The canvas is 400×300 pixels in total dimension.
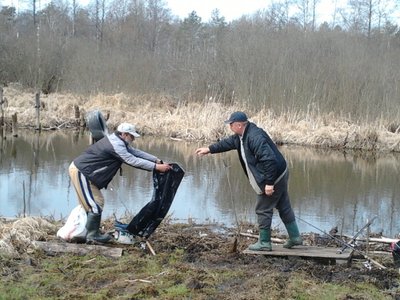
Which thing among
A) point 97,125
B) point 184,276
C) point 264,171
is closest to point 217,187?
point 97,125

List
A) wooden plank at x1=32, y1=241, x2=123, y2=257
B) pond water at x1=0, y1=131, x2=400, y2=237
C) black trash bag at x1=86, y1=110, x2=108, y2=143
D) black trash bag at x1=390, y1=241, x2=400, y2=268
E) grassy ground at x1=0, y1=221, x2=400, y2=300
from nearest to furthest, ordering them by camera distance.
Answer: grassy ground at x1=0, y1=221, x2=400, y2=300 < black trash bag at x1=390, y1=241, x2=400, y2=268 < wooden plank at x1=32, y1=241, x2=123, y2=257 < black trash bag at x1=86, y1=110, x2=108, y2=143 < pond water at x1=0, y1=131, x2=400, y2=237

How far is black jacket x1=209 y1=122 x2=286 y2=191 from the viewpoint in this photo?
6934 millimetres

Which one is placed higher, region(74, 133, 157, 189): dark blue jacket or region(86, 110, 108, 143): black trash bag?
region(86, 110, 108, 143): black trash bag

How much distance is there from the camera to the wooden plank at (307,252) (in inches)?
275

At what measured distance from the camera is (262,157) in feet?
22.8

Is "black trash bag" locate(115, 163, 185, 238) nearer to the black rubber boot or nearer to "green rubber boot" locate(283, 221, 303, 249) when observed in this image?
the black rubber boot

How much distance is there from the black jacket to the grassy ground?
0.90 m

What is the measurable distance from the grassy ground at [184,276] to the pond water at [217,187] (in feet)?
8.55

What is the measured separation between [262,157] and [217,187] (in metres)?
7.64

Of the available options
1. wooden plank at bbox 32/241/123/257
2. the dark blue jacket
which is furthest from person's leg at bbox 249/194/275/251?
wooden plank at bbox 32/241/123/257

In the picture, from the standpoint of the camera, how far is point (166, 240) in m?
7.73

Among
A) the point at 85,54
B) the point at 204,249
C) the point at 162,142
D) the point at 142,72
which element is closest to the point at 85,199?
the point at 204,249

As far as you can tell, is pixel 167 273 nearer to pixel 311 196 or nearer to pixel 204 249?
pixel 204 249

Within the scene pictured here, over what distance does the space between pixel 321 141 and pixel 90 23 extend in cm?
3854
